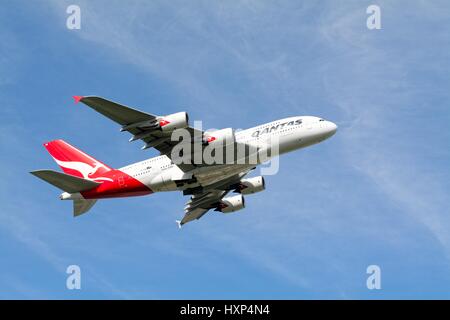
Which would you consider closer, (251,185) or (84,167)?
(84,167)

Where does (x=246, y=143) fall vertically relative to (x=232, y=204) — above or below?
above

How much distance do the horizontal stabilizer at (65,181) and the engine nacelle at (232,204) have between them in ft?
45.7

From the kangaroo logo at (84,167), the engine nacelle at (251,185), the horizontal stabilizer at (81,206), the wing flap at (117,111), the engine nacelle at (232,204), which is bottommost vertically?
the horizontal stabilizer at (81,206)

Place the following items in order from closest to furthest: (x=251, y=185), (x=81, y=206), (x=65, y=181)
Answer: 1. (x=65, y=181)
2. (x=81, y=206)
3. (x=251, y=185)

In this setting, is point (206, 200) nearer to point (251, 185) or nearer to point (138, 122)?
point (251, 185)

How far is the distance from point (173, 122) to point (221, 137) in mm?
4752

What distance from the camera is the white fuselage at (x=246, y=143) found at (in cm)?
6444

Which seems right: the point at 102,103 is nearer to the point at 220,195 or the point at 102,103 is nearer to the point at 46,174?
the point at 46,174

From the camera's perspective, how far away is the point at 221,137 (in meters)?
63.1

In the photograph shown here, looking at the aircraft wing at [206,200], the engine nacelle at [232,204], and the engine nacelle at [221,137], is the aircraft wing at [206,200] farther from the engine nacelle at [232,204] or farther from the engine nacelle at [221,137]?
the engine nacelle at [221,137]

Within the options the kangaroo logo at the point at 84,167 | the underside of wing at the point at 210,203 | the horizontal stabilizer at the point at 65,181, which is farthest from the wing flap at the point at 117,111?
the underside of wing at the point at 210,203

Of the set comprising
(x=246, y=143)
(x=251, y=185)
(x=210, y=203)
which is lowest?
(x=210, y=203)

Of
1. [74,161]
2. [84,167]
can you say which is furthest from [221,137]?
[74,161]

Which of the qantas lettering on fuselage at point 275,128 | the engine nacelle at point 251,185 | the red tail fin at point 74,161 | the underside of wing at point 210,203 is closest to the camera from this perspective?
the qantas lettering on fuselage at point 275,128
